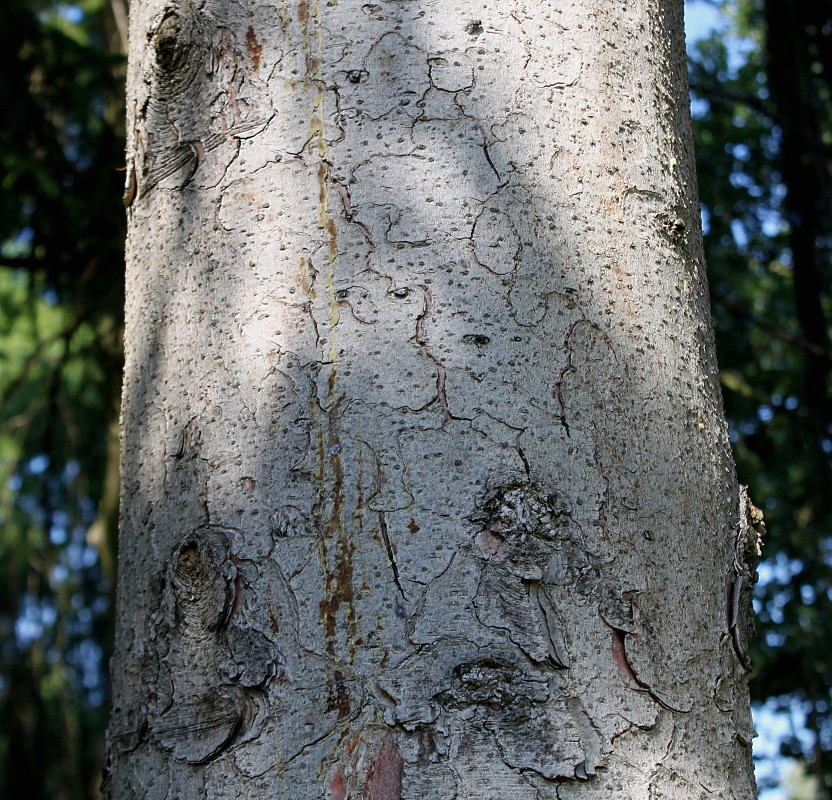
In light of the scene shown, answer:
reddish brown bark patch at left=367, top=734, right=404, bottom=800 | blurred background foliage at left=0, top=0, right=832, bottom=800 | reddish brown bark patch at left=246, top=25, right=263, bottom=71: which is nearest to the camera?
reddish brown bark patch at left=367, top=734, right=404, bottom=800

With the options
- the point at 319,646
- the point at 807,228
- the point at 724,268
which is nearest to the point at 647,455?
the point at 319,646

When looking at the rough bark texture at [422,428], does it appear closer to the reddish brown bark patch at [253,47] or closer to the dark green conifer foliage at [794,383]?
the reddish brown bark patch at [253,47]

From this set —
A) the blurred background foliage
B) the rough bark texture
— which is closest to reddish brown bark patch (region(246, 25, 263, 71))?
the rough bark texture

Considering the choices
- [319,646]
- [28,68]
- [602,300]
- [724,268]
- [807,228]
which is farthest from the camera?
[724,268]

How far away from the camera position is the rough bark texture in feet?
2.33

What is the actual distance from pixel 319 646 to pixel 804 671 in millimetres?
4038

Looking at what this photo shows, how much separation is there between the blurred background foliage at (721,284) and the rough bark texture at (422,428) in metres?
2.68

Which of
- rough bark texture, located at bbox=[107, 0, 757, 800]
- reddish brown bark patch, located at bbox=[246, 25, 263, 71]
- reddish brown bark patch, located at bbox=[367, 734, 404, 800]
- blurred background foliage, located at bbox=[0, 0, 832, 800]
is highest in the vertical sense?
blurred background foliage, located at bbox=[0, 0, 832, 800]

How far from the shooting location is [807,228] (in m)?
4.12

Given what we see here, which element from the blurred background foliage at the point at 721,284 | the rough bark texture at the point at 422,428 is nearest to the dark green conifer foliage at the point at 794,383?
the blurred background foliage at the point at 721,284

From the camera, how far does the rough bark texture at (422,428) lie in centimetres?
71

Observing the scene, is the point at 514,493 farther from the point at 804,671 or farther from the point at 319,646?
the point at 804,671

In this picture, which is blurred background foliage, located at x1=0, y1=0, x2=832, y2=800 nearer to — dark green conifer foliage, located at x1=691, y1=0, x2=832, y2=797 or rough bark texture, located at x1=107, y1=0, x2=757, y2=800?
dark green conifer foliage, located at x1=691, y1=0, x2=832, y2=797

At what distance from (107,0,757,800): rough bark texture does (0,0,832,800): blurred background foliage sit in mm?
2685
